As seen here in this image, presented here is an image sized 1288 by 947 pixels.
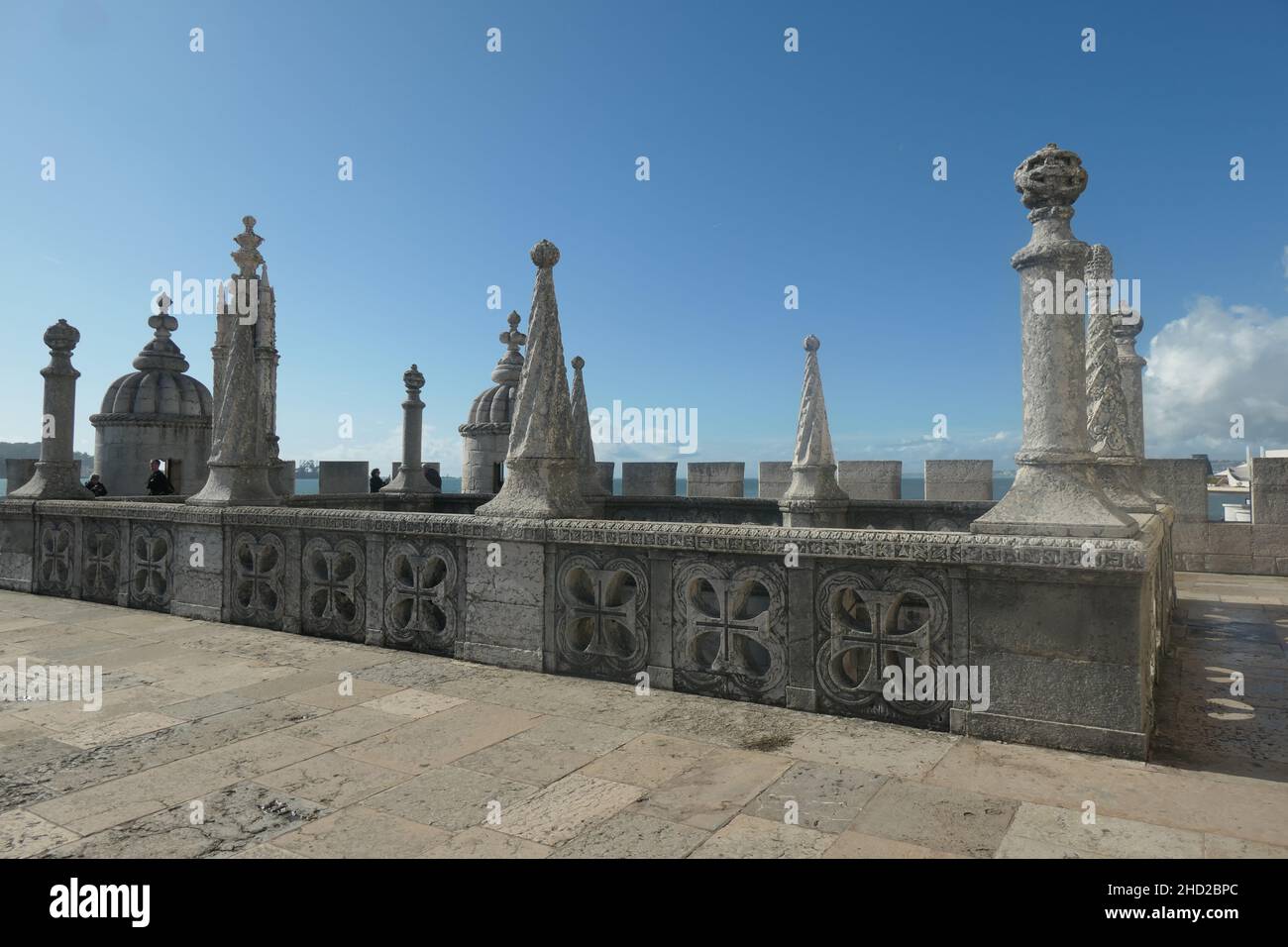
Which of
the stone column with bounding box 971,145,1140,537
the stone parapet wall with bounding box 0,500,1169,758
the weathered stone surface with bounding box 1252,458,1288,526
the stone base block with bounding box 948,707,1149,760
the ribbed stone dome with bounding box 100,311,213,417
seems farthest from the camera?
the ribbed stone dome with bounding box 100,311,213,417

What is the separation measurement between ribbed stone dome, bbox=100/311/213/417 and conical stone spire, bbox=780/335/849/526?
1453 cm

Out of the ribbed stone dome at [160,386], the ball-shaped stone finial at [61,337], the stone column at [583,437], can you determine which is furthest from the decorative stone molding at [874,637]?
the ribbed stone dome at [160,386]

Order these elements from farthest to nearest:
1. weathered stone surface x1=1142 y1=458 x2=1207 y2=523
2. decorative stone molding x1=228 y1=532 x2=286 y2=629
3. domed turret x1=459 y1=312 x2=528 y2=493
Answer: domed turret x1=459 y1=312 x2=528 y2=493 < weathered stone surface x1=1142 y1=458 x2=1207 y2=523 < decorative stone molding x1=228 y1=532 x2=286 y2=629

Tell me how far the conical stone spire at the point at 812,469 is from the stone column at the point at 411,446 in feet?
24.0

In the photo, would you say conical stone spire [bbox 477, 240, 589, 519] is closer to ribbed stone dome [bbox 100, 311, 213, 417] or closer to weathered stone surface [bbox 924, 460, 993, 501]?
weathered stone surface [bbox 924, 460, 993, 501]

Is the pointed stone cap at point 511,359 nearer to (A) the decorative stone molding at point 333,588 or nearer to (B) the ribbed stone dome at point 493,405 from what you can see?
(B) the ribbed stone dome at point 493,405

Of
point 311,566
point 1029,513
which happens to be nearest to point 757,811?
point 1029,513

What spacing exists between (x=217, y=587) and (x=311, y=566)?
1455 mm

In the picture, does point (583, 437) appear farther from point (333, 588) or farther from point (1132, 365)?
point (1132, 365)

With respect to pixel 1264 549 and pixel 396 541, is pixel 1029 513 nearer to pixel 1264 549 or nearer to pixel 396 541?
pixel 396 541

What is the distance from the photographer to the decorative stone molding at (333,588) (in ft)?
23.4

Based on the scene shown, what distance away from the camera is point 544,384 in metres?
6.68

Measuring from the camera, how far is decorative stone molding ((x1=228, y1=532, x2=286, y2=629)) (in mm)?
7688

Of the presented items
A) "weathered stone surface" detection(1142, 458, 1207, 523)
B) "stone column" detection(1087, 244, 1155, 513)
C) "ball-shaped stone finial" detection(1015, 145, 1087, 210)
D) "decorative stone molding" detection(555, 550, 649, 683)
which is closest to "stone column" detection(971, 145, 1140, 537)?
"ball-shaped stone finial" detection(1015, 145, 1087, 210)
